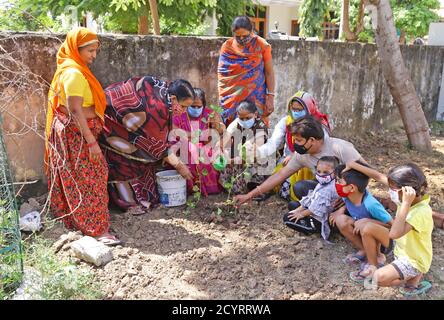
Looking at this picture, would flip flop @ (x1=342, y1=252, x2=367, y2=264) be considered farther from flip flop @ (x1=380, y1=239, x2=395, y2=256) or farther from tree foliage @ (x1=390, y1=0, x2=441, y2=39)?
tree foliage @ (x1=390, y1=0, x2=441, y2=39)

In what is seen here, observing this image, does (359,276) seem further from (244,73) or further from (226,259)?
(244,73)

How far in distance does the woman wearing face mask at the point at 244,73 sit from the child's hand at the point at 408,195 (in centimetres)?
236

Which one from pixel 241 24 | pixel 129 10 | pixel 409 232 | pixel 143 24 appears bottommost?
pixel 409 232

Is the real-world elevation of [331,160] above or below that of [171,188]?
above

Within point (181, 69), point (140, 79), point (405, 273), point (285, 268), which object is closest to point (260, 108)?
point (181, 69)

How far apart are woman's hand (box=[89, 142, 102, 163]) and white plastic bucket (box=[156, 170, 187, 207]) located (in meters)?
0.69

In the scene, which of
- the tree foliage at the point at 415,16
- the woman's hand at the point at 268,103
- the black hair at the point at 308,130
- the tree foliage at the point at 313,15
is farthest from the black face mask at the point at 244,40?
the tree foliage at the point at 415,16

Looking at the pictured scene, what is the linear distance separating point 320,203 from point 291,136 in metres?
0.83

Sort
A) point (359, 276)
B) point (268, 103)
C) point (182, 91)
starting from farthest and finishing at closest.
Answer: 1. point (268, 103)
2. point (182, 91)
3. point (359, 276)

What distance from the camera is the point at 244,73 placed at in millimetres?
4492

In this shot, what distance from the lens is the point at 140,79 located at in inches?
148

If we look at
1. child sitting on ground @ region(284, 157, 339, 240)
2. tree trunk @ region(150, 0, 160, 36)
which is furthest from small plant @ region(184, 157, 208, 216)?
tree trunk @ region(150, 0, 160, 36)

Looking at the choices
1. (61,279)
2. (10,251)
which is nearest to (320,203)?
(61,279)

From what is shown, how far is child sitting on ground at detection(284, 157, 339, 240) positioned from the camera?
3236 millimetres
